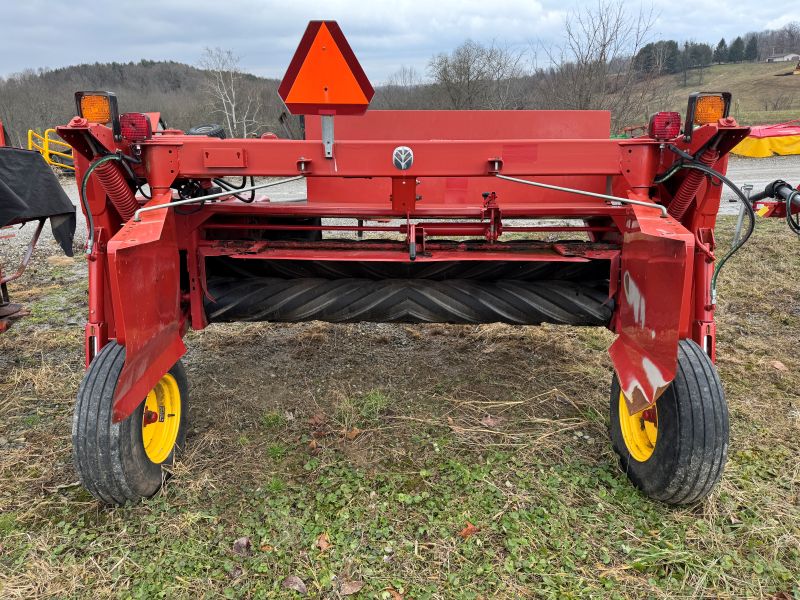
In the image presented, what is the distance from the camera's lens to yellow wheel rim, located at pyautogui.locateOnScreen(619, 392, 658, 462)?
2764 mm

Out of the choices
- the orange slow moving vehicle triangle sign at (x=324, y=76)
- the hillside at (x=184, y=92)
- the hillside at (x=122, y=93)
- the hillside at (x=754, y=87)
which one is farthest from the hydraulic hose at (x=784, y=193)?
the hillside at (x=122, y=93)

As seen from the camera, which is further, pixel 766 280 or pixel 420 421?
pixel 766 280

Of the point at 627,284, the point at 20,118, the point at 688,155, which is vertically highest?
the point at 20,118

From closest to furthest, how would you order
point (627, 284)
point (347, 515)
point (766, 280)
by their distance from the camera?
point (347, 515) < point (627, 284) < point (766, 280)

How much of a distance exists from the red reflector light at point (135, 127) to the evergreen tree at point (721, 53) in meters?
86.7

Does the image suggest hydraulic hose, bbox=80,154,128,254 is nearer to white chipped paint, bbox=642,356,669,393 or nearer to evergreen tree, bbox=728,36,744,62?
white chipped paint, bbox=642,356,669,393

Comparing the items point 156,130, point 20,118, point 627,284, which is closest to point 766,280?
point 627,284

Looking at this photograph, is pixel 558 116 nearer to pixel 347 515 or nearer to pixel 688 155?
pixel 688 155

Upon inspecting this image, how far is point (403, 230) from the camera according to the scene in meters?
3.53

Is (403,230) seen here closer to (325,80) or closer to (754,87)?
(325,80)

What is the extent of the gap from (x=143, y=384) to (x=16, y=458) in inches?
50.2

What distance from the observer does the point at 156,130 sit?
345cm

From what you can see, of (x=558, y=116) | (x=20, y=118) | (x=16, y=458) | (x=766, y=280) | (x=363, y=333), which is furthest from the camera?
(x=20, y=118)

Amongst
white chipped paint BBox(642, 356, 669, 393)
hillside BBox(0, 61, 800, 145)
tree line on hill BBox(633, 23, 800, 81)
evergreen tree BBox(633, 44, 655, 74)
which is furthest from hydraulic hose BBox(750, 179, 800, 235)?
tree line on hill BBox(633, 23, 800, 81)
